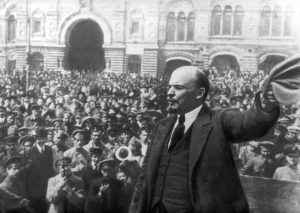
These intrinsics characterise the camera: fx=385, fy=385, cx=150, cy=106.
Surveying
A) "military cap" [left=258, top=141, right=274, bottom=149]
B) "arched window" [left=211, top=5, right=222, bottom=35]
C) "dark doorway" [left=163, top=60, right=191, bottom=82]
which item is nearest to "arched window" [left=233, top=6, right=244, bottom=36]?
"arched window" [left=211, top=5, right=222, bottom=35]

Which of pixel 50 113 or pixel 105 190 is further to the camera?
pixel 50 113

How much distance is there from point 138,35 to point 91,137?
4.16 ft

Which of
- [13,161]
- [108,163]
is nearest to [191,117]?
[108,163]

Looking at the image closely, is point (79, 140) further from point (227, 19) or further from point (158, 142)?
point (227, 19)

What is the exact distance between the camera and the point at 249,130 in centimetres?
171

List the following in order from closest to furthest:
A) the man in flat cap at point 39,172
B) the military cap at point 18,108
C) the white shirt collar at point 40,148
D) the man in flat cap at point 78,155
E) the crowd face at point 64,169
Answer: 1. the crowd face at point 64,169
2. the man in flat cap at point 78,155
3. the man in flat cap at point 39,172
4. the white shirt collar at point 40,148
5. the military cap at point 18,108

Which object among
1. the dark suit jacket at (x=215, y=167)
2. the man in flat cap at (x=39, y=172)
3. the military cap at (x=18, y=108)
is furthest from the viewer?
the military cap at (x=18, y=108)

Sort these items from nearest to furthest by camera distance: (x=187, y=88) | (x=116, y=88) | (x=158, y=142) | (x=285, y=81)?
1. (x=285, y=81)
2. (x=187, y=88)
3. (x=158, y=142)
4. (x=116, y=88)

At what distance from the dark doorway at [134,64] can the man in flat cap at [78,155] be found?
97 cm

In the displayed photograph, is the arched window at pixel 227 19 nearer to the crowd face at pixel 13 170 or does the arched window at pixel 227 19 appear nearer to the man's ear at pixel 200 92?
the man's ear at pixel 200 92

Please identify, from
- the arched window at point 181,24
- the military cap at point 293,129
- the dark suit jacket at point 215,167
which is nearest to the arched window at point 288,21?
the military cap at point 293,129

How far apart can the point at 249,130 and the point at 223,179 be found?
0.99 feet

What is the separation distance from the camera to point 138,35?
4375mm

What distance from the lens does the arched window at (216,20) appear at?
431 cm
